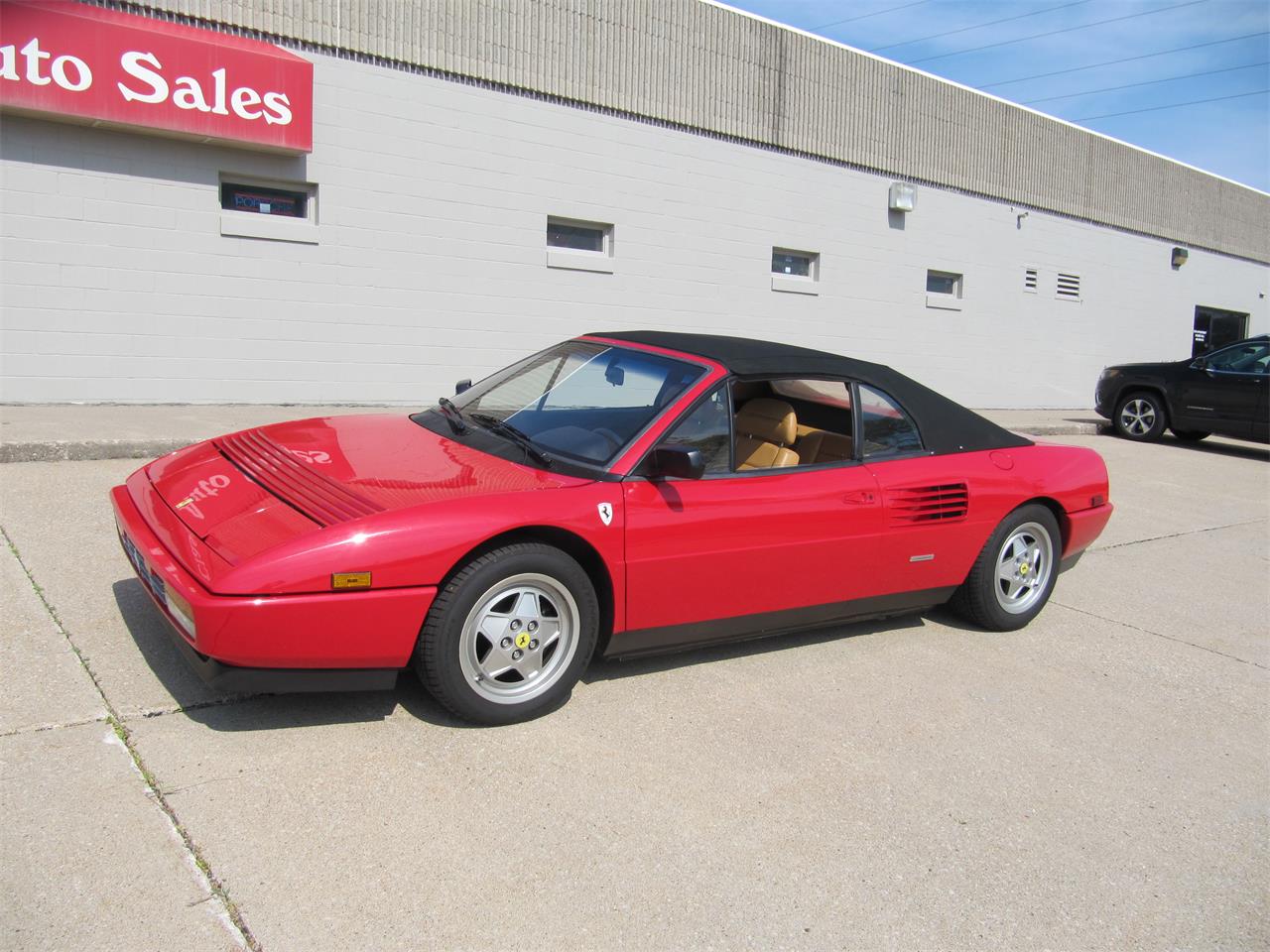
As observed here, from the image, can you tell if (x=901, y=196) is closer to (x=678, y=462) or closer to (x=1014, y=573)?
(x=1014, y=573)

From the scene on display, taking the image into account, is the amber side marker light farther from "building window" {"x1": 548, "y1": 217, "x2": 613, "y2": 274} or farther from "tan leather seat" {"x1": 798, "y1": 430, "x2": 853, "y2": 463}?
"building window" {"x1": 548, "y1": 217, "x2": 613, "y2": 274}

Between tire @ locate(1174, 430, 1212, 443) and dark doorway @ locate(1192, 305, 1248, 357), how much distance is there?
8912 mm

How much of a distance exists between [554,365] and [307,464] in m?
1.33

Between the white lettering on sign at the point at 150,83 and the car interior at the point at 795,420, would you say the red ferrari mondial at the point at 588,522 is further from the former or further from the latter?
the white lettering on sign at the point at 150,83

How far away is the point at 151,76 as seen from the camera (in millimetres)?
8867

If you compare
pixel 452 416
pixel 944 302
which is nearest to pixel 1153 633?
pixel 452 416

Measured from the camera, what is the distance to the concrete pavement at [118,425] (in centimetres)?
712

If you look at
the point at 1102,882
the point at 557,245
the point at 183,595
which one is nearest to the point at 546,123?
the point at 557,245

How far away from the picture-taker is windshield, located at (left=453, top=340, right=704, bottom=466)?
420 centimetres

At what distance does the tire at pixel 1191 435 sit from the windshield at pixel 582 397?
12.4m

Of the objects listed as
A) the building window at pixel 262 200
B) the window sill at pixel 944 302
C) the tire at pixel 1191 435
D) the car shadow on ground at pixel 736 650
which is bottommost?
the car shadow on ground at pixel 736 650

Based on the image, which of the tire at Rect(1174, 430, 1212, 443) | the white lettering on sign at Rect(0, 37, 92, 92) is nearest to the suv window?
the tire at Rect(1174, 430, 1212, 443)

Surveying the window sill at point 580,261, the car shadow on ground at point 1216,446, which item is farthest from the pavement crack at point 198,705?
the car shadow on ground at point 1216,446

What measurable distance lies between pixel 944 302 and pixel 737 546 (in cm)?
1356
